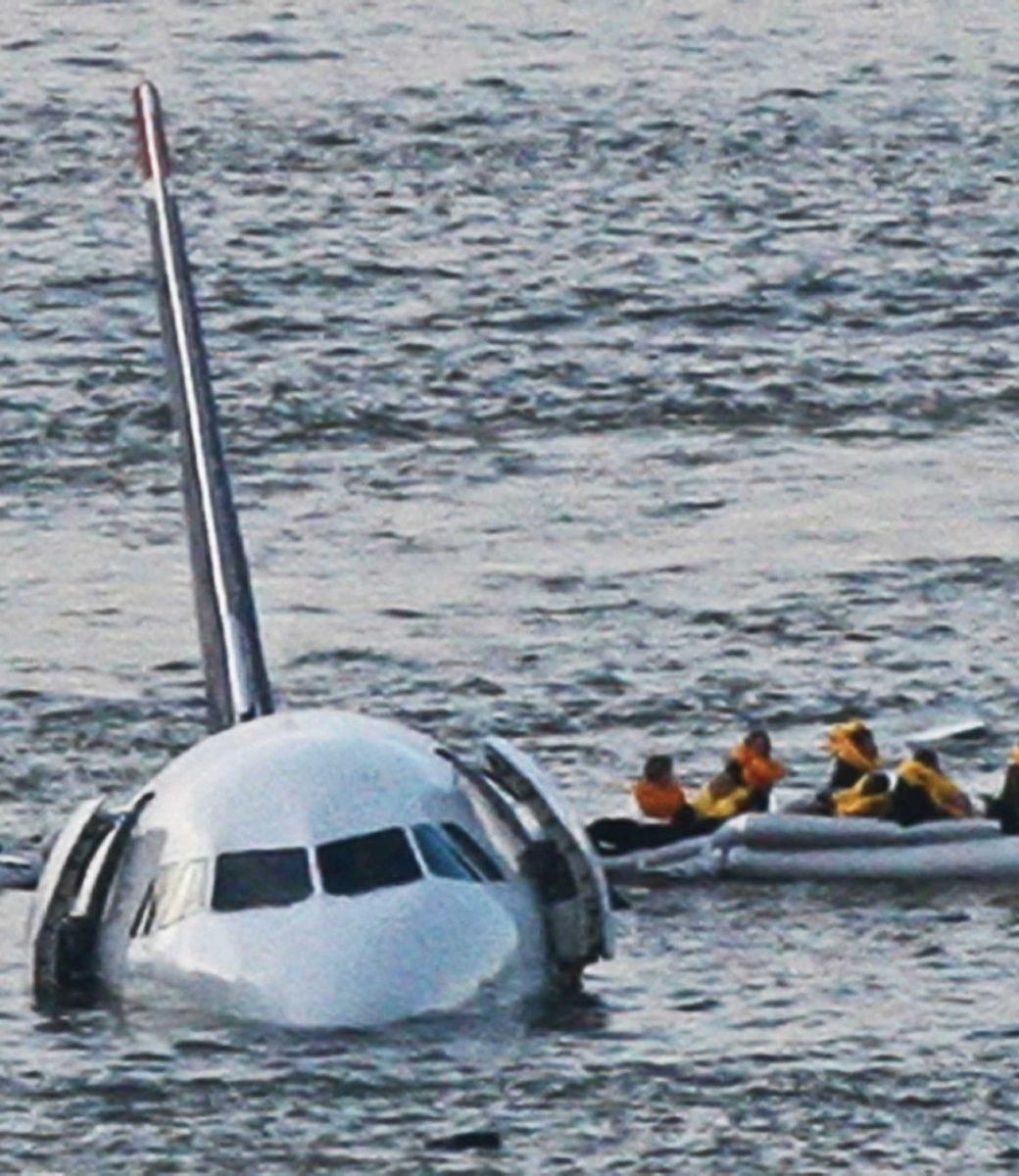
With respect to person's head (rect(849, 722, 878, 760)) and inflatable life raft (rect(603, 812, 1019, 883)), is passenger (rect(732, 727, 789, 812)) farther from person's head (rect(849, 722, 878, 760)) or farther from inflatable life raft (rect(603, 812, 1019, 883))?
inflatable life raft (rect(603, 812, 1019, 883))

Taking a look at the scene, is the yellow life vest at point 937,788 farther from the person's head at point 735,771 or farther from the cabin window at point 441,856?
the cabin window at point 441,856

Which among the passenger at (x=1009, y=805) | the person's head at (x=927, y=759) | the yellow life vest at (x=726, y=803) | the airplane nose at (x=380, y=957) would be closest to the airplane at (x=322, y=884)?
the airplane nose at (x=380, y=957)

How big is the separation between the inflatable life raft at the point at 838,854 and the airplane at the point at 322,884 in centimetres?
523

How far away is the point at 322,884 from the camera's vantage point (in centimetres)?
5231

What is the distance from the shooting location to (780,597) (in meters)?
76.0

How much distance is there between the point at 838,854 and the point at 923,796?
1603 millimetres

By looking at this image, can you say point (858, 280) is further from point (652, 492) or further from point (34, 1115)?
point (34, 1115)

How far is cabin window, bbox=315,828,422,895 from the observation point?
52.3 m

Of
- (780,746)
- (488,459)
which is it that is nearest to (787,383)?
(488,459)

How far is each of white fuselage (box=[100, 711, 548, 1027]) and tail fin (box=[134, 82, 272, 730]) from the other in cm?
546

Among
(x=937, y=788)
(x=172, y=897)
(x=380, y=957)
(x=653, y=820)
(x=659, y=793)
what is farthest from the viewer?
(x=653, y=820)

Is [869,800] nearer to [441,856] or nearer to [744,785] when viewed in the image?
[744,785]

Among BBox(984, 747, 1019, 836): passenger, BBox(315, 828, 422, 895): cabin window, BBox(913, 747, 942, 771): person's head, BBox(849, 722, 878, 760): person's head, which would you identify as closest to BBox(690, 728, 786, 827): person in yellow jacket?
BBox(849, 722, 878, 760): person's head

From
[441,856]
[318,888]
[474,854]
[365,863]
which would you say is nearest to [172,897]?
[318,888]
